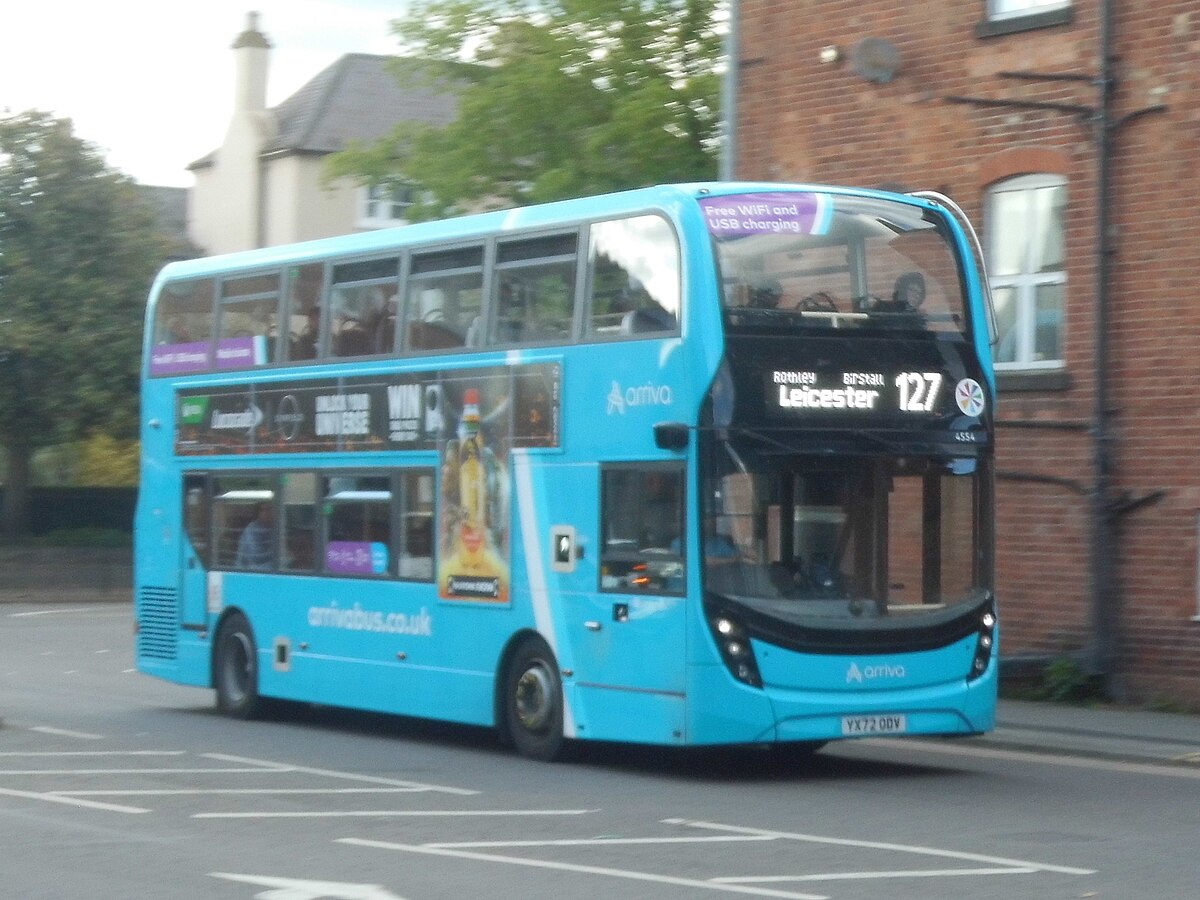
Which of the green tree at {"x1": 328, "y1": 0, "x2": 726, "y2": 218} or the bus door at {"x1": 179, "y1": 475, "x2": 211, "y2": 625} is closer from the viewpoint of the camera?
the bus door at {"x1": 179, "y1": 475, "x2": 211, "y2": 625}

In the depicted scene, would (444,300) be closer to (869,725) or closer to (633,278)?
(633,278)

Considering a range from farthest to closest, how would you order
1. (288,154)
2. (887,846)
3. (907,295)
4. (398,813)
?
(288,154)
(907,295)
(398,813)
(887,846)

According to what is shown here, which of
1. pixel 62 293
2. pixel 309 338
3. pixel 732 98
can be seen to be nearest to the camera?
pixel 309 338

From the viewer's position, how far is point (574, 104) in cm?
3122

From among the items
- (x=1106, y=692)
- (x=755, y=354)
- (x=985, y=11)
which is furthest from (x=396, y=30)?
(x=755, y=354)

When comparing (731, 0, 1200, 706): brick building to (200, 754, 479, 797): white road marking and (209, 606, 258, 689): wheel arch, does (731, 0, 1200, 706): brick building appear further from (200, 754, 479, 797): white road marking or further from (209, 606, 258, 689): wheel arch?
(200, 754, 479, 797): white road marking

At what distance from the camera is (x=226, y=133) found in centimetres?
5512

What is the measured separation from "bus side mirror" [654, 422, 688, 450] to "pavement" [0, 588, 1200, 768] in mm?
3710

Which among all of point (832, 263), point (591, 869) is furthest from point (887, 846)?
point (832, 263)

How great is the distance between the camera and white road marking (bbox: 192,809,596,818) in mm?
10695

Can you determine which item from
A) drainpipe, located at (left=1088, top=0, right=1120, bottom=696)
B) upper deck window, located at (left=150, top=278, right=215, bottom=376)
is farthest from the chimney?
drainpipe, located at (left=1088, top=0, right=1120, bottom=696)

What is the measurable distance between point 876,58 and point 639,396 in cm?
726

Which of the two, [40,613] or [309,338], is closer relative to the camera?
[309,338]

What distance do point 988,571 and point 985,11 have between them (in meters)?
7.04
